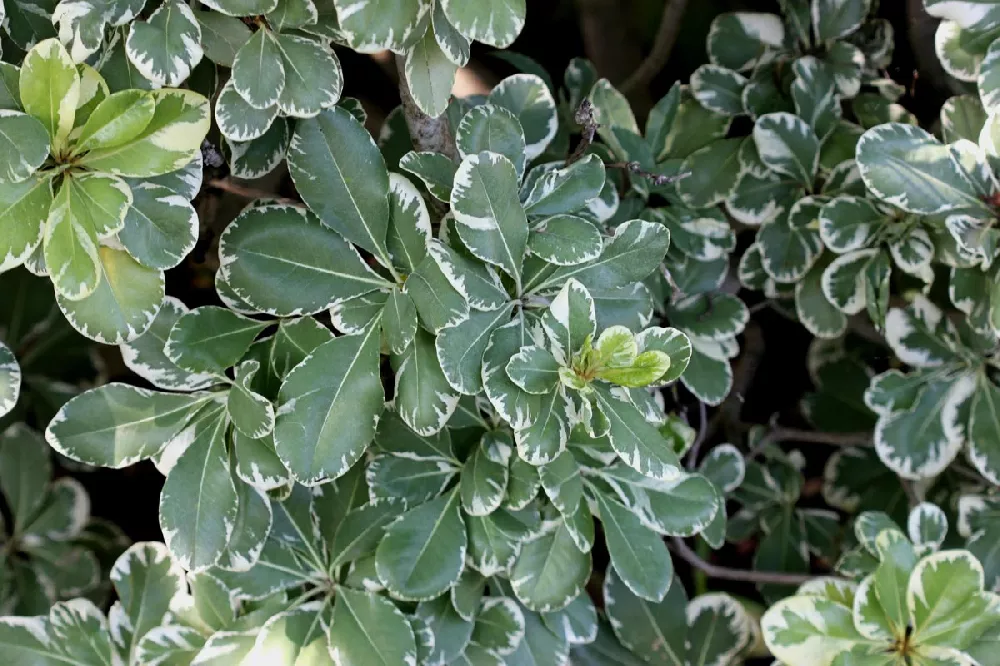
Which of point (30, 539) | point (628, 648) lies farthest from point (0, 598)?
point (628, 648)

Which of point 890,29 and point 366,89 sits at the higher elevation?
point 890,29

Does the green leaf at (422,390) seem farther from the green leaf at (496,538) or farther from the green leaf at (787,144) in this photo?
the green leaf at (787,144)

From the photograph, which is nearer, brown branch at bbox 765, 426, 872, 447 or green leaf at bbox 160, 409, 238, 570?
green leaf at bbox 160, 409, 238, 570

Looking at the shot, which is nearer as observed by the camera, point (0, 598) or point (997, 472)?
point (997, 472)

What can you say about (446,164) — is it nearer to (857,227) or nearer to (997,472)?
(857,227)

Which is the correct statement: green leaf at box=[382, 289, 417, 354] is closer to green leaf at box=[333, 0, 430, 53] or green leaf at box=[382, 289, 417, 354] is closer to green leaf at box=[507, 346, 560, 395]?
green leaf at box=[507, 346, 560, 395]

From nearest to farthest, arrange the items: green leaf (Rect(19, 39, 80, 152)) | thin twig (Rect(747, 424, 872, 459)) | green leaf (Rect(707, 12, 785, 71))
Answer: green leaf (Rect(19, 39, 80, 152)), green leaf (Rect(707, 12, 785, 71)), thin twig (Rect(747, 424, 872, 459))

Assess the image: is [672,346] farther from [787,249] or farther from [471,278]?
[787,249]

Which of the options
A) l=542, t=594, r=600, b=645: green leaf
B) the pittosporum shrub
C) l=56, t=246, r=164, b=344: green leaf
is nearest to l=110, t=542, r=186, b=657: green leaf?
the pittosporum shrub
